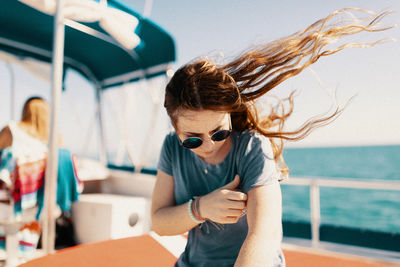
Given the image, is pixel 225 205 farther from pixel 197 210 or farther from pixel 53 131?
pixel 53 131

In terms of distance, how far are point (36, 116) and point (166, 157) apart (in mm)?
2237

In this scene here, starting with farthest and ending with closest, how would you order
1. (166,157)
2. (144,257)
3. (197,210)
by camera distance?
(144,257), (166,157), (197,210)

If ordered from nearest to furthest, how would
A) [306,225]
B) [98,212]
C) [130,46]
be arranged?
[130,46], [98,212], [306,225]

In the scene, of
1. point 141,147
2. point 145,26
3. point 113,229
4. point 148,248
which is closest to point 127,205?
point 113,229

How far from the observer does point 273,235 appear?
2.50 feet

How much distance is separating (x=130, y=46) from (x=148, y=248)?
186 centimetres

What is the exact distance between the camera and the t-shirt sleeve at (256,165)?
2.57ft

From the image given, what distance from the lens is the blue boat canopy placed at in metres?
3.16

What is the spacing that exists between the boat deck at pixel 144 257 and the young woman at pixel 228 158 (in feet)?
A: 2.20

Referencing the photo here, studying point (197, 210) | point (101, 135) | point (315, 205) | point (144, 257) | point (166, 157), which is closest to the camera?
point (197, 210)

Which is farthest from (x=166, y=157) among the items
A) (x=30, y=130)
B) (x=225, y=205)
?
(x=30, y=130)

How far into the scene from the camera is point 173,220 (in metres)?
0.91

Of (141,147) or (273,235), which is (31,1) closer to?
(273,235)

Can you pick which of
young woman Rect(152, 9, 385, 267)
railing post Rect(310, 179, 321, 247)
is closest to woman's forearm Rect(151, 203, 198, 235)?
young woman Rect(152, 9, 385, 267)
